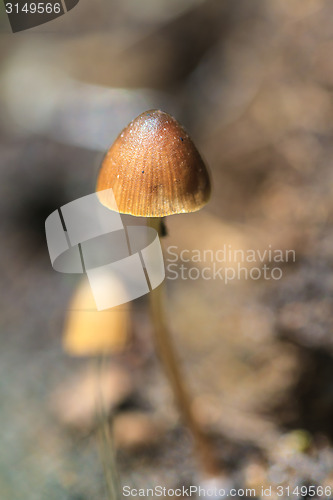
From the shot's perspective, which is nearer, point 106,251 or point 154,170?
point 154,170

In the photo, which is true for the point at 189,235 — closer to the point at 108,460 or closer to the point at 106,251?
the point at 106,251

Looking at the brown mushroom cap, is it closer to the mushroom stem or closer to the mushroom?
the mushroom

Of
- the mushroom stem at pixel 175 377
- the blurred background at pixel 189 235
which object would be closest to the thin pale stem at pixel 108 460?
the blurred background at pixel 189 235

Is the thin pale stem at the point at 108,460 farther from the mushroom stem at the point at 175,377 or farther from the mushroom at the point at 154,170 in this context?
the mushroom at the point at 154,170

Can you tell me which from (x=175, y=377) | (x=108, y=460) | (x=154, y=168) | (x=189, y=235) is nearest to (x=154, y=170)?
(x=154, y=168)

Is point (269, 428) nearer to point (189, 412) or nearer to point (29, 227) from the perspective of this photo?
point (189, 412)

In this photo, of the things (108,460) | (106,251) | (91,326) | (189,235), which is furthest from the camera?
(189,235)
